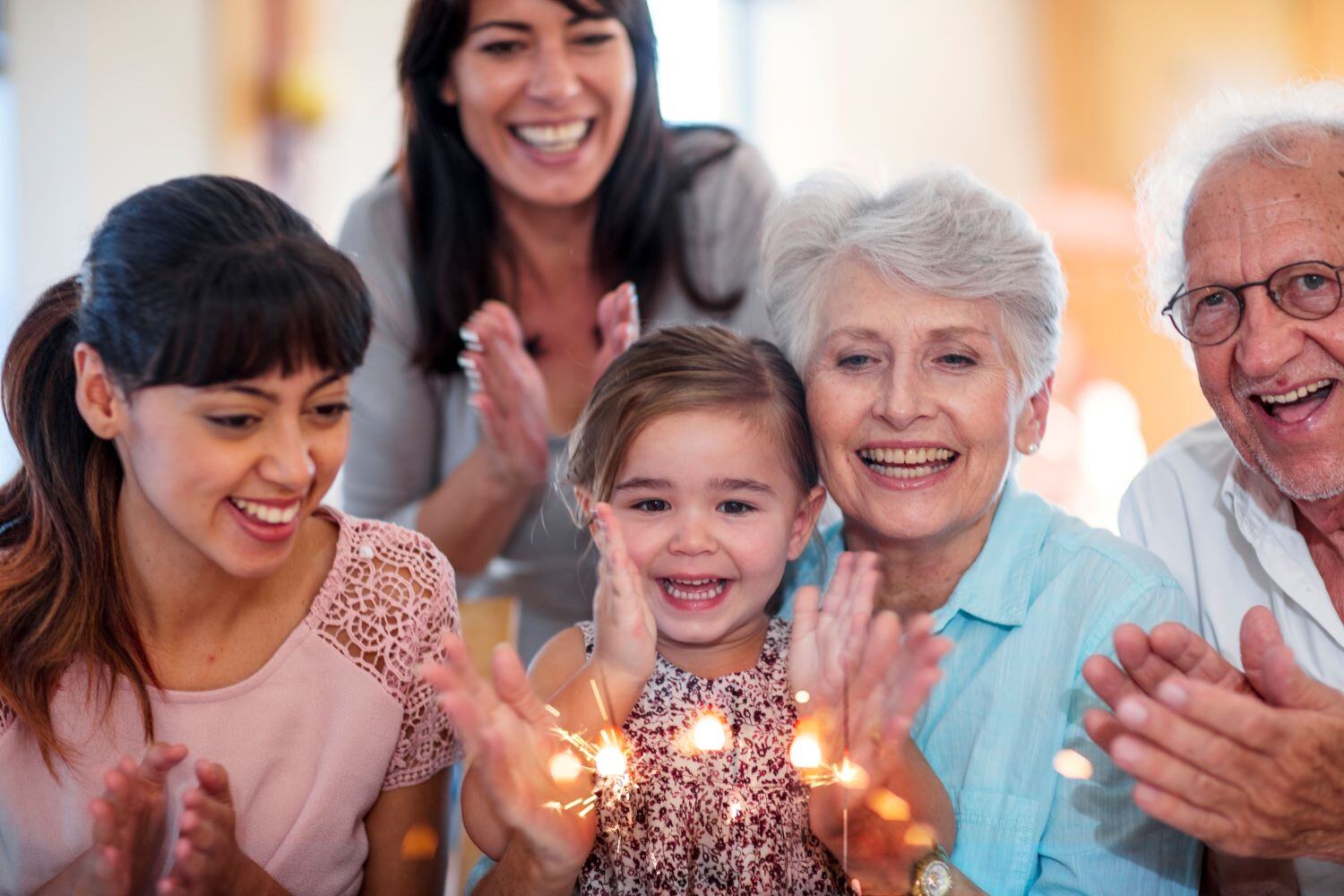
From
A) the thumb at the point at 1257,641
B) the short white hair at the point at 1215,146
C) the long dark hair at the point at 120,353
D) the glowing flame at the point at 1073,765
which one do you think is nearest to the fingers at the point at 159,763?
the long dark hair at the point at 120,353

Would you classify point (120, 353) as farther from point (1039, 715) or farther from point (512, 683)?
point (1039, 715)

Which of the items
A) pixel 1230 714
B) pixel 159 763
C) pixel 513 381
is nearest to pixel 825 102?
pixel 513 381

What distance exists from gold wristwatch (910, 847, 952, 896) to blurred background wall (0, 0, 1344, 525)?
76 cm

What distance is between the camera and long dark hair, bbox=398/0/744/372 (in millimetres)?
2064

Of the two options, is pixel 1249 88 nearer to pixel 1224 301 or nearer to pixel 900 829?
pixel 1224 301

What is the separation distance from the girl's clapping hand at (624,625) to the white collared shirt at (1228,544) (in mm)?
673

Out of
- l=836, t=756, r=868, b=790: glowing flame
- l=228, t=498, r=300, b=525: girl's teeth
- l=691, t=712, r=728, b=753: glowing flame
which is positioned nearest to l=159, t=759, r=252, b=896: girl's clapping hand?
l=228, t=498, r=300, b=525: girl's teeth

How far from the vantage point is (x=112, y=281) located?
120 centimetres

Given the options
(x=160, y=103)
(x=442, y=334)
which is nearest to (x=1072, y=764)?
(x=442, y=334)

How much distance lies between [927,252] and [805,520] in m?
0.34

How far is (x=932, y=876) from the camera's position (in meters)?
1.25

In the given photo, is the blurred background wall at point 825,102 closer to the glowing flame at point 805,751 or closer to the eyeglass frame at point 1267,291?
the eyeglass frame at point 1267,291

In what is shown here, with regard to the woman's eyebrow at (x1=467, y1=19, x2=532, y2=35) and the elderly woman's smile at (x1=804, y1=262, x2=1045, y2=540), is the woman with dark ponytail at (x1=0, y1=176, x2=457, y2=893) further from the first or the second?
the woman's eyebrow at (x1=467, y1=19, x2=532, y2=35)

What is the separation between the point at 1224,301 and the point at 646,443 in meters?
0.67
